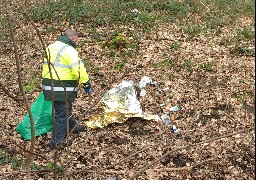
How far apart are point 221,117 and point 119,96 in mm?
2217

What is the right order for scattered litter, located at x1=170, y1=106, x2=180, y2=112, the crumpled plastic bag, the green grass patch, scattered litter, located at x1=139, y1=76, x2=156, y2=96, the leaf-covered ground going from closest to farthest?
the leaf-covered ground, the crumpled plastic bag, scattered litter, located at x1=170, y1=106, x2=180, y2=112, scattered litter, located at x1=139, y1=76, x2=156, y2=96, the green grass patch

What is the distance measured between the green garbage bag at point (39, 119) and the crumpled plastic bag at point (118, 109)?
0.86m

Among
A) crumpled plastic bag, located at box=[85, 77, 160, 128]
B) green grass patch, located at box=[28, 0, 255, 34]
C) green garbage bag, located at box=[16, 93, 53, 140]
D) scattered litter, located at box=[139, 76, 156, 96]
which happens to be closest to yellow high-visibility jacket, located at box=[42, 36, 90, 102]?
green garbage bag, located at box=[16, 93, 53, 140]

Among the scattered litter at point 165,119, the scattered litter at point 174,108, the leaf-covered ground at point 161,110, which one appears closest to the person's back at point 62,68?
the leaf-covered ground at point 161,110

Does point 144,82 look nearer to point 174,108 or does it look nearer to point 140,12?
point 174,108

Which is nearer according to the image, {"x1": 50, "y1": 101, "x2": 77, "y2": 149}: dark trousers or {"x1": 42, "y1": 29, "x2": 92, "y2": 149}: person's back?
{"x1": 42, "y1": 29, "x2": 92, "y2": 149}: person's back

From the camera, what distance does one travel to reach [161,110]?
7812 mm

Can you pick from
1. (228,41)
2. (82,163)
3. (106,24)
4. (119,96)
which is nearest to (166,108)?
(119,96)

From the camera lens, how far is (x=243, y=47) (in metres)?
9.95

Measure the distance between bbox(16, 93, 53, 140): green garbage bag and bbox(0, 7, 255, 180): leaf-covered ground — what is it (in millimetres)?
189

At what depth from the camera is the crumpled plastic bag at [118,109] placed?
7387 mm

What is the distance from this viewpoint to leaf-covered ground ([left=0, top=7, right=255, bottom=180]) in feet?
20.5

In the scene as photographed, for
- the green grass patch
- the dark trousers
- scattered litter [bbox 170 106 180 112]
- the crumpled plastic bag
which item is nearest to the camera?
the dark trousers

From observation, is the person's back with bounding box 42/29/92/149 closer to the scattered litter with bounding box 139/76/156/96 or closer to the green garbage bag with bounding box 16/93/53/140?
the green garbage bag with bounding box 16/93/53/140
